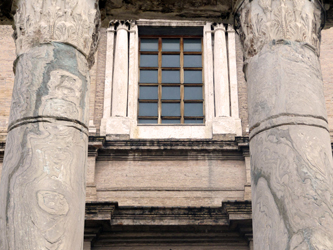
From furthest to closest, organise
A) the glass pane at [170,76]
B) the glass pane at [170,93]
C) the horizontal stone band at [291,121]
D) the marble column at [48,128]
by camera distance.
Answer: the glass pane at [170,76]
the glass pane at [170,93]
the horizontal stone band at [291,121]
the marble column at [48,128]

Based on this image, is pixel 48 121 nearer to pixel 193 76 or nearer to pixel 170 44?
pixel 193 76

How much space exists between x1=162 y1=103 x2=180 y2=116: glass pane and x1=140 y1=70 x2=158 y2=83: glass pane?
66 cm

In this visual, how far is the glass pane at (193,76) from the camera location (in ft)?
42.3

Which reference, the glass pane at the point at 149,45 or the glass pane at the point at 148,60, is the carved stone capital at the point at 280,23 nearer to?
the glass pane at the point at 148,60

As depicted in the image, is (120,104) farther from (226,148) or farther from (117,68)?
(226,148)

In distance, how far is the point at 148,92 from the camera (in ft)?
42.0

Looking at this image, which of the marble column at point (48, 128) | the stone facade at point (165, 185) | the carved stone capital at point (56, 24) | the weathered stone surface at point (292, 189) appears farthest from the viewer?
the stone facade at point (165, 185)

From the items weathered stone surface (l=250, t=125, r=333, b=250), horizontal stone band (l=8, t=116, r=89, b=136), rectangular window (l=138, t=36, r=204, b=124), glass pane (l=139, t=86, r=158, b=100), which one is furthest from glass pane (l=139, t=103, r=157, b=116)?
weathered stone surface (l=250, t=125, r=333, b=250)

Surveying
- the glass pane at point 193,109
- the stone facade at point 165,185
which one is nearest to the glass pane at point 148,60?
the stone facade at point 165,185

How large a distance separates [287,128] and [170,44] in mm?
7928

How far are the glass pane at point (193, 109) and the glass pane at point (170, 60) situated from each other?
1.01 m

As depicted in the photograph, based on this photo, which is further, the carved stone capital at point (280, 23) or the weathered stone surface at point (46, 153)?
the carved stone capital at point (280, 23)

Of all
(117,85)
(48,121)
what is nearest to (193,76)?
(117,85)

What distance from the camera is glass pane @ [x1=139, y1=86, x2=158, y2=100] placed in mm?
12719
